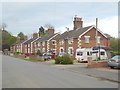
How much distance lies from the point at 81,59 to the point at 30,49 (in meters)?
55.4

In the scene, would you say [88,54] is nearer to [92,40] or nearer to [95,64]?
[95,64]

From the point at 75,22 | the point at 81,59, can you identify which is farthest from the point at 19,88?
the point at 75,22

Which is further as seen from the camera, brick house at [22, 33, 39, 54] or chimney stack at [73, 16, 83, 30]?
brick house at [22, 33, 39, 54]

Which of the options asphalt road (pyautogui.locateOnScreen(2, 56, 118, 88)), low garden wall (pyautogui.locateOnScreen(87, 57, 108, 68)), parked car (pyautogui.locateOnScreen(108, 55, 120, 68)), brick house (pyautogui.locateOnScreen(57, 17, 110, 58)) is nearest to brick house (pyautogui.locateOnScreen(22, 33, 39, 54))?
brick house (pyautogui.locateOnScreen(57, 17, 110, 58))

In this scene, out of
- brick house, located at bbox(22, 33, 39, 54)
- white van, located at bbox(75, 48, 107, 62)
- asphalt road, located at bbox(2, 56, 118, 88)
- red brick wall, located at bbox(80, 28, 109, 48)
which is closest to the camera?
asphalt road, located at bbox(2, 56, 118, 88)

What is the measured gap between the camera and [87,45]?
6009cm

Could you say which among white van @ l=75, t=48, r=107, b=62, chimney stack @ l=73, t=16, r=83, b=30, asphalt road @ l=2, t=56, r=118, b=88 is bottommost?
asphalt road @ l=2, t=56, r=118, b=88

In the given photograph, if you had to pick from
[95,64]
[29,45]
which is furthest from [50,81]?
[29,45]

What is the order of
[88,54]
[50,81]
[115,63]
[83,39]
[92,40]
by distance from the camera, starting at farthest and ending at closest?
[92,40], [83,39], [88,54], [115,63], [50,81]

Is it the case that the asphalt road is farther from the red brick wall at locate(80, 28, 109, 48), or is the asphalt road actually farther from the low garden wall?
the red brick wall at locate(80, 28, 109, 48)

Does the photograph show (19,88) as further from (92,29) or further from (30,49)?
(30,49)

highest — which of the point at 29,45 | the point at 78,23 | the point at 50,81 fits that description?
the point at 78,23

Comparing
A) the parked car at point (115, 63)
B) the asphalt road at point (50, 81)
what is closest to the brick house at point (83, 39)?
the parked car at point (115, 63)

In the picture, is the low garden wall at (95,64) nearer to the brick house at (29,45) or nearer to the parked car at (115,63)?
the parked car at (115,63)
